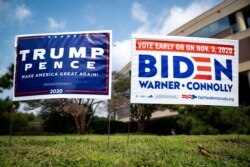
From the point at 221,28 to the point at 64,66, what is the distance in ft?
89.7

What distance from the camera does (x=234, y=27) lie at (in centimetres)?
2966

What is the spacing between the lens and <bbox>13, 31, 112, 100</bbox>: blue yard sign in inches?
273

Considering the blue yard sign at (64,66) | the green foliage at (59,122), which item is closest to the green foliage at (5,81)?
the green foliage at (59,122)

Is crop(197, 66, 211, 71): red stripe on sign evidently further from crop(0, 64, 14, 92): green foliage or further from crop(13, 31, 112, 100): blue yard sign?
crop(0, 64, 14, 92): green foliage

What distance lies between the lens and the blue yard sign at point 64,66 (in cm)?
692

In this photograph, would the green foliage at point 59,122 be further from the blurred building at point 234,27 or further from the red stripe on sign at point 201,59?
the red stripe on sign at point 201,59

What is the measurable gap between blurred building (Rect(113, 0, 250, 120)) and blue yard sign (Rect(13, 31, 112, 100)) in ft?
72.5

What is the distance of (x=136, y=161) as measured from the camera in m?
4.89

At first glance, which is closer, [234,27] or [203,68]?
[203,68]

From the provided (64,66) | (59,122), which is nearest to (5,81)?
(59,122)

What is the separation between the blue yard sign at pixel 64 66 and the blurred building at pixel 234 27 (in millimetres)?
22105

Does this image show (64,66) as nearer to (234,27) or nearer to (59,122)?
(234,27)

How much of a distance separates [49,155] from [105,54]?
2904 mm

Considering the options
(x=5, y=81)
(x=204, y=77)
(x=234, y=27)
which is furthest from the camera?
(x=234, y=27)
